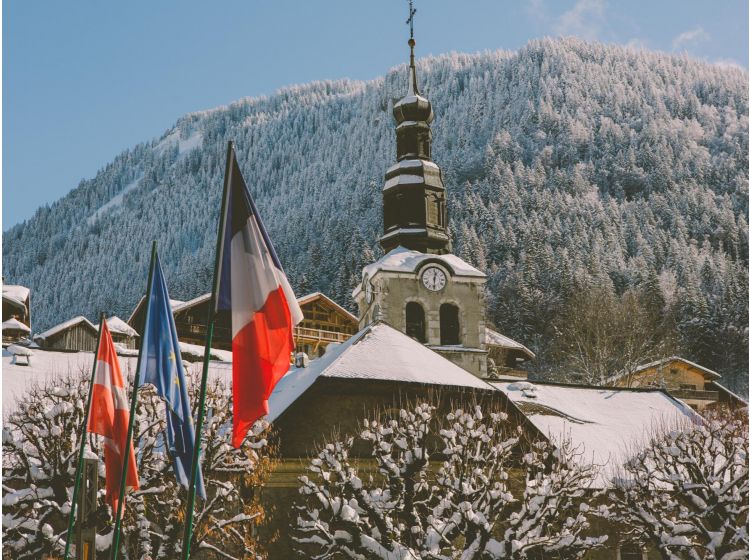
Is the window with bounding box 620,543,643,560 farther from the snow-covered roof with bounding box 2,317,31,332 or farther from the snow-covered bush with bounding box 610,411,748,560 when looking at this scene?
the snow-covered roof with bounding box 2,317,31,332

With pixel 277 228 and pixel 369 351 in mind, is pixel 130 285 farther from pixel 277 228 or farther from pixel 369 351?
pixel 369 351

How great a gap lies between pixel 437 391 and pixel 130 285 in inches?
6411

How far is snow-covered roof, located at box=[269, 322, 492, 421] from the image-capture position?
25750mm

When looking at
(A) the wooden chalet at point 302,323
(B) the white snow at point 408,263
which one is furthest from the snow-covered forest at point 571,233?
(B) the white snow at point 408,263

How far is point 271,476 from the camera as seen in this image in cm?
2473

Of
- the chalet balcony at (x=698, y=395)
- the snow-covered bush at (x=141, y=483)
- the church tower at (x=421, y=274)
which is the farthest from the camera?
the chalet balcony at (x=698, y=395)

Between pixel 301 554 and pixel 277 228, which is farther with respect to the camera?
pixel 277 228

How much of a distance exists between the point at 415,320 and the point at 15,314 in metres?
22.4

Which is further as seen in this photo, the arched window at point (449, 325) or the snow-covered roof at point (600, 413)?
the arched window at point (449, 325)

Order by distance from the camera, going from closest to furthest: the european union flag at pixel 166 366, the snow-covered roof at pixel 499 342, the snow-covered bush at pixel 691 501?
the european union flag at pixel 166 366 < the snow-covered bush at pixel 691 501 < the snow-covered roof at pixel 499 342

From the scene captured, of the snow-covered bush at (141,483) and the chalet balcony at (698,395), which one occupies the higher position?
the chalet balcony at (698,395)

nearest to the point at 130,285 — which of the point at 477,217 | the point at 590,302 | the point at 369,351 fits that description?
the point at 477,217

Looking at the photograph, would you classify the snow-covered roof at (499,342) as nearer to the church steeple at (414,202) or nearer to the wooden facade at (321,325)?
the wooden facade at (321,325)

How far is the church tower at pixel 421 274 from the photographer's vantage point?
141ft
